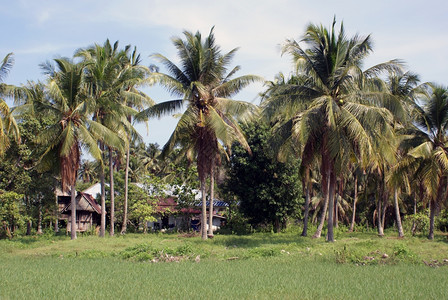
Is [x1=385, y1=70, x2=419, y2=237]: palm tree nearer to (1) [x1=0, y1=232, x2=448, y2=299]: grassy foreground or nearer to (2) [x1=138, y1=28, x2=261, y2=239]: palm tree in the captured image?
(1) [x1=0, y1=232, x2=448, y2=299]: grassy foreground

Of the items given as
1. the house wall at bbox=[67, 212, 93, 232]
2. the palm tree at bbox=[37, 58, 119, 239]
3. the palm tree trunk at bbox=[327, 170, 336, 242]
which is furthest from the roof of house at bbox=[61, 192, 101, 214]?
the palm tree trunk at bbox=[327, 170, 336, 242]

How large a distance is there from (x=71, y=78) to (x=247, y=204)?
13.1 meters

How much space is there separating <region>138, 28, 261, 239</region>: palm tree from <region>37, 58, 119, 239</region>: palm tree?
2920 millimetres

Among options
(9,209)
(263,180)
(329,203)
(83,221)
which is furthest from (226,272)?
(83,221)

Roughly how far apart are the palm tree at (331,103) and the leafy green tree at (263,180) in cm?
715

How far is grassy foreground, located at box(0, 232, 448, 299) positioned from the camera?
9898mm

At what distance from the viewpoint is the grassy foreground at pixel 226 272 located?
9898 millimetres

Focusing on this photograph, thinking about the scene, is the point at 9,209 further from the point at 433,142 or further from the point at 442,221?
the point at 442,221

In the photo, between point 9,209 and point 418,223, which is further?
point 418,223

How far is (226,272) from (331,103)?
8556mm

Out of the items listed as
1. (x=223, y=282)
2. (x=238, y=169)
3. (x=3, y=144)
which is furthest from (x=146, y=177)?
(x=223, y=282)

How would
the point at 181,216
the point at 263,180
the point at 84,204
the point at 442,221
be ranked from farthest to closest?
the point at 442,221 → the point at 84,204 → the point at 181,216 → the point at 263,180

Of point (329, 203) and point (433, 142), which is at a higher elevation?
point (433, 142)

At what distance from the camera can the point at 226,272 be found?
41.6 ft
